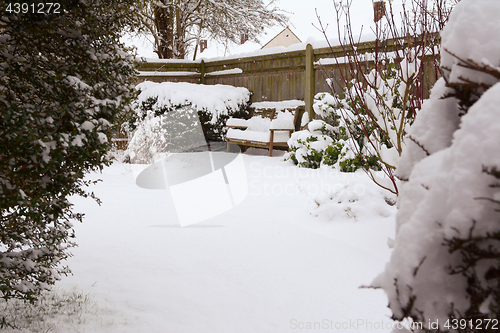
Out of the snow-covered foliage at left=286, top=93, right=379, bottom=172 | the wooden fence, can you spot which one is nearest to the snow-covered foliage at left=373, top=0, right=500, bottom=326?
the snow-covered foliage at left=286, top=93, right=379, bottom=172

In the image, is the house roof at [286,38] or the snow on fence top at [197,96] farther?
the house roof at [286,38]

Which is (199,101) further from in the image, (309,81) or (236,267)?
(236,267)

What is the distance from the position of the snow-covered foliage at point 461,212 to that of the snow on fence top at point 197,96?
8.24m

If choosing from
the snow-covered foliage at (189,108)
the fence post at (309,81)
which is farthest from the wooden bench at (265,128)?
the snow-covered foliage at (189,108)

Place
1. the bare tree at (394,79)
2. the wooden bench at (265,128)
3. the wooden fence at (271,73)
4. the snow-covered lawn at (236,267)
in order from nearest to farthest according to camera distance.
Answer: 1. the snow-covered lawn at (236,267)
2. the bare tree at (394,79)
3. the wooden fence at (271,73)
4. the wooden bench at (265,128)

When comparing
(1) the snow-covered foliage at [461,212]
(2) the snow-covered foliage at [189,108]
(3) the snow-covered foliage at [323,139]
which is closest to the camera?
(1) the snow-covered foliage at [461,212]

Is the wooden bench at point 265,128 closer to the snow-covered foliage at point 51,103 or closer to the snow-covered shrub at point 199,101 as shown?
the snow-covered shrub at point 199,101

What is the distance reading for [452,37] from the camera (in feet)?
2.72

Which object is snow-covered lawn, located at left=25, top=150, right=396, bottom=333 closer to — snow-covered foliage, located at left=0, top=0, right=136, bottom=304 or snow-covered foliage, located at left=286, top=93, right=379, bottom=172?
snow-covered foliage, located at left=0, top=0, right=136, bottom=304

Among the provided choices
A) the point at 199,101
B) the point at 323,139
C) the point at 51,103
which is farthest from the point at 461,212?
the point at 199,101

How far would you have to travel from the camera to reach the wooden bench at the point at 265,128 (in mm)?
7906

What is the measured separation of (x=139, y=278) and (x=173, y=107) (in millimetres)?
6700

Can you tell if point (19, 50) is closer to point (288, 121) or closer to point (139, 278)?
point (139, 278)

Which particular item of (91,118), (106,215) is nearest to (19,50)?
(91,118)
